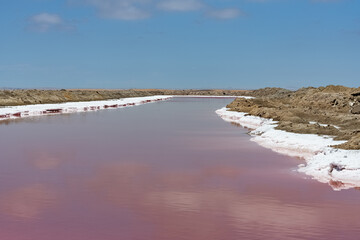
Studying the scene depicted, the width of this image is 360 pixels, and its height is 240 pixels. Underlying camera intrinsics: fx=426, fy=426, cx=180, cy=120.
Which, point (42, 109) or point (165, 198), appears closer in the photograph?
point (165, 198)

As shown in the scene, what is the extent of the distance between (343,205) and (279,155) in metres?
6.55

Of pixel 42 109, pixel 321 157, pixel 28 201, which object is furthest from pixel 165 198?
pixel 42 109

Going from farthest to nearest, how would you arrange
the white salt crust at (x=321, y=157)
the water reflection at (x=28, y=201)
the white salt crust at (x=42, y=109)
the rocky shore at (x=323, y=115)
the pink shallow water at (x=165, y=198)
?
the white salt crust at (x=42, y=109) < the rocky shore at (x=323, y=115) < the white salt crust at (x=321, y=157) < the water reflection at (x=28, y=201) < the pink shallow water at (x=165, y=198)

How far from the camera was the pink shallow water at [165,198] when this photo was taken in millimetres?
7000

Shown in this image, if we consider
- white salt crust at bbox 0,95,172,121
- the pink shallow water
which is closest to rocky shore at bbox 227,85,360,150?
the pink shallow water

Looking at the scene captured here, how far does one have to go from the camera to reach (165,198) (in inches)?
355

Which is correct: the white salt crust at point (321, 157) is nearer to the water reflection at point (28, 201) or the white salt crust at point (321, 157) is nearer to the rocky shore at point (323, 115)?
the rocky shore at point (323, 115)

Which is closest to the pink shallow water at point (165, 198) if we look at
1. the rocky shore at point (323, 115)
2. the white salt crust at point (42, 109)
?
the rocky shore at point (323, 115)

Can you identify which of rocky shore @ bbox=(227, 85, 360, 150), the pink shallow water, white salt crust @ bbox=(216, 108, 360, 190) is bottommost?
the pink shallow water

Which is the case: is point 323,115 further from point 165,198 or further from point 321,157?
point 165,198

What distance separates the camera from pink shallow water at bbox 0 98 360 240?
7.00 meters

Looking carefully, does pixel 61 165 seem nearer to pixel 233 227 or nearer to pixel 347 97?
pixel 233 227

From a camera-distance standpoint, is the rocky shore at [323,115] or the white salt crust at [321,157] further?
the rocky shore at [323,115]

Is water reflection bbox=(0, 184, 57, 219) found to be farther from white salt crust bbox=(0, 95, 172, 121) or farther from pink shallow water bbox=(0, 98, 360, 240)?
white salt crust bbox=(0, 95, 172, 121)
